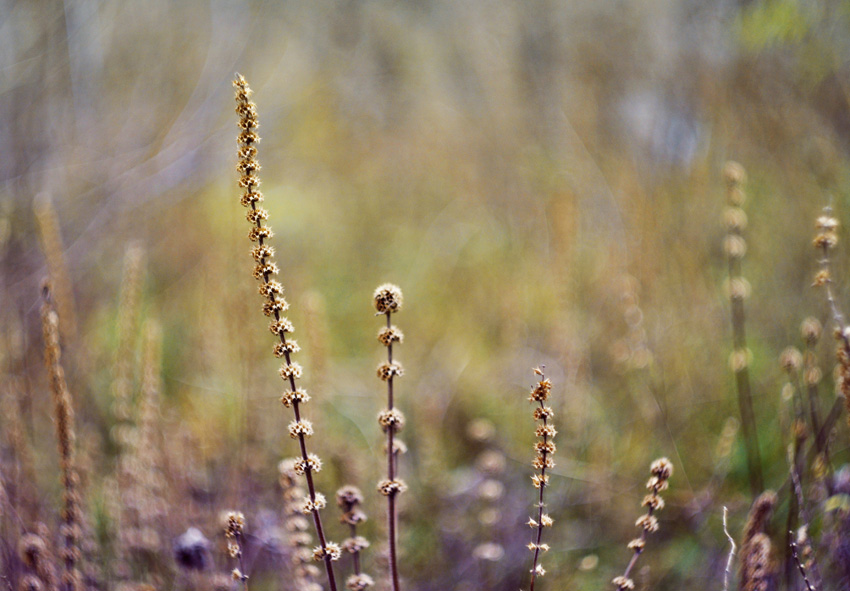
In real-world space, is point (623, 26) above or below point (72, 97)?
above

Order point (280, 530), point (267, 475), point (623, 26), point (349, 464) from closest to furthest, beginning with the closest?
point (280, 530)
point (349, 464)
point (267, 475)
point (623, 26)

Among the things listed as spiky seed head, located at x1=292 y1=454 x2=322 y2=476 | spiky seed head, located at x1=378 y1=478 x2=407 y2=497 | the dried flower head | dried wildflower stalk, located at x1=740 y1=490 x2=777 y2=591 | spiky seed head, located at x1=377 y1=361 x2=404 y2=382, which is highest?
spiky seed head, located at x1=377 y1=361 x2=404 y2=382

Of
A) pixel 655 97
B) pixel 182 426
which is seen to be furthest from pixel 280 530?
pixel 655 97

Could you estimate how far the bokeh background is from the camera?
6.49 ft

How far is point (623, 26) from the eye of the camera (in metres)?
3.25

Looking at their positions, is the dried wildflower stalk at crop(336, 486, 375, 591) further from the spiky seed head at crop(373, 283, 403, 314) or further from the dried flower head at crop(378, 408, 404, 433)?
the spiky seed head at crop(373, 283, 403, 314)

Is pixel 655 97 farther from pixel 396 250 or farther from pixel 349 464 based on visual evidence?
pixel 349 464

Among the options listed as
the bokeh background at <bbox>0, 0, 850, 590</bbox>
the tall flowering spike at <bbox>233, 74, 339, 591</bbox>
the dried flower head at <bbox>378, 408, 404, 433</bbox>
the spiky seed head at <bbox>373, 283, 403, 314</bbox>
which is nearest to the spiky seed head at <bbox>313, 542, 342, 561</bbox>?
the tall flowering spike at <bbox>233, 74, 339, 591</bbox>

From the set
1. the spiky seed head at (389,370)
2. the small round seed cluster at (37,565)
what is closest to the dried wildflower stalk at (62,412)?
the small round seed cluster at (37,565)

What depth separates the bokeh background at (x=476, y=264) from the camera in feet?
6.49

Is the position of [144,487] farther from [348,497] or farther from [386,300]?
[386,300]

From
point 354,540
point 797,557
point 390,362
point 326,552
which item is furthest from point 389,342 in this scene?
point 797,557

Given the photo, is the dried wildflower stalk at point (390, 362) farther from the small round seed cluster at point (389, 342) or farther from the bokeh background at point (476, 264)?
the bokeh background at point (476, 264)

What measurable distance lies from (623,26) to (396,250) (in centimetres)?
194
